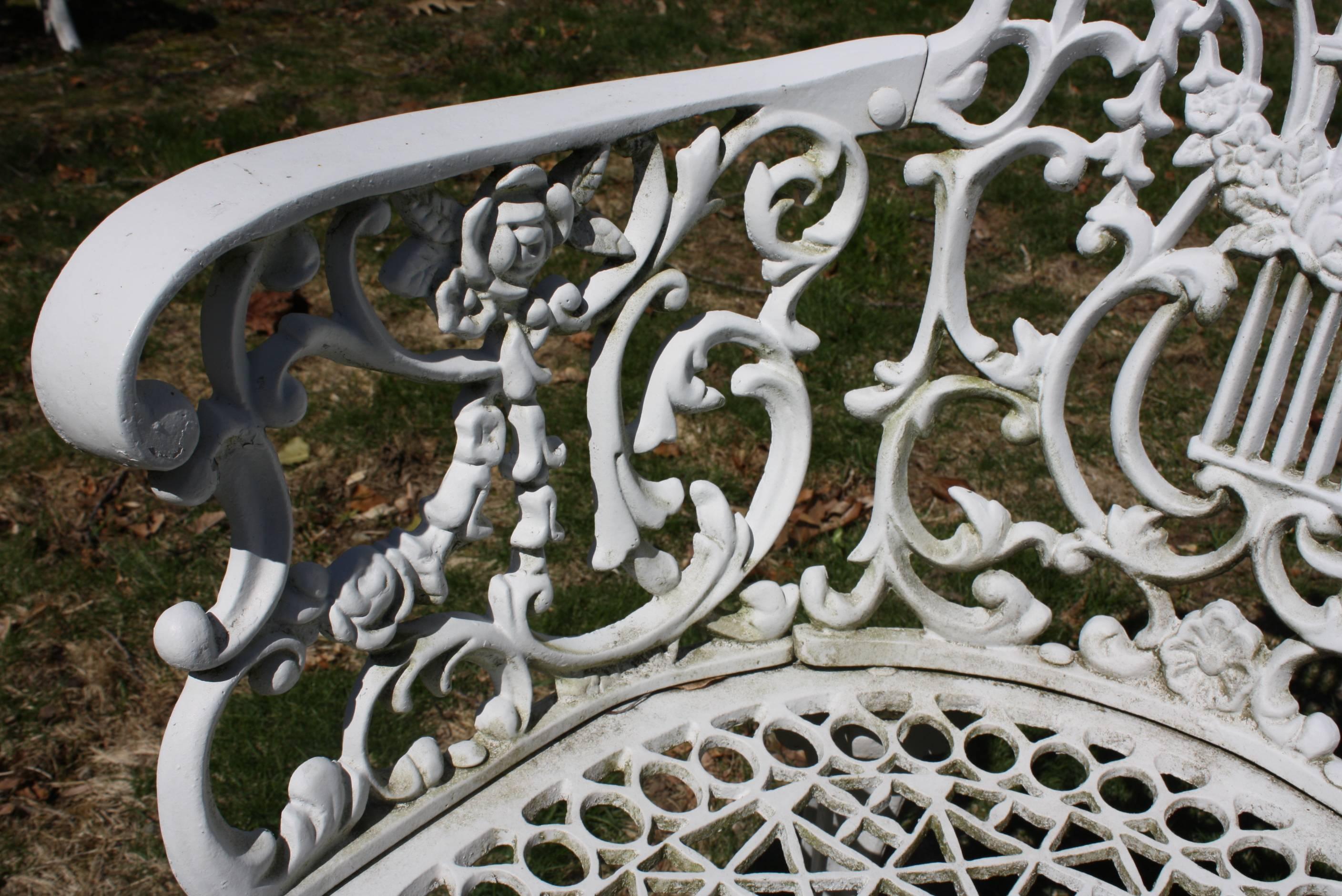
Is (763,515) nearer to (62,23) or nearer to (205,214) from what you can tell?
(205,214)

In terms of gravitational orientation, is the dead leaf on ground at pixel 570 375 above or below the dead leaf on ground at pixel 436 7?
below

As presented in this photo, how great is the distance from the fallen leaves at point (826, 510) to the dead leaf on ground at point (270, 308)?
1.67 m

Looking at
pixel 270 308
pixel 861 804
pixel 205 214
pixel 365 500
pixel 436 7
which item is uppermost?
pixel 436 7

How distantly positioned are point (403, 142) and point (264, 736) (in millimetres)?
1665

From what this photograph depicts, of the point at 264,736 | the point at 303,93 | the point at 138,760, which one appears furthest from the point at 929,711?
the point at 303,93

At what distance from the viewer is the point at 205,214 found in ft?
3.26

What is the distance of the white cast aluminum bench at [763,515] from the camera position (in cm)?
118

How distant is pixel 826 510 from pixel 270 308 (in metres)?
1.85

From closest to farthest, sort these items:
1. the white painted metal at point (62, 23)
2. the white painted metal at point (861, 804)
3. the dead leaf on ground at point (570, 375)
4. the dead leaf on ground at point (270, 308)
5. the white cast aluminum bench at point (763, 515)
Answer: the white cast aluminum bench at point (763, 515) → the white painted metal at point (861, 804) → the dead leaf on ground at point (570, 375) → the dead leaf on ground at point (270, 308) → the white painted metal at point (62, 23)

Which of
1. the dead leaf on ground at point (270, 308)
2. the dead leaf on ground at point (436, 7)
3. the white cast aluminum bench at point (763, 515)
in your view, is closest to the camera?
the white cast aluminum bench at point (763, 515)

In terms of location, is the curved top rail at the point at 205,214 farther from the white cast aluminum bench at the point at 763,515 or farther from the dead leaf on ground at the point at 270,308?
the dead leaf on ground at the point at 270,308

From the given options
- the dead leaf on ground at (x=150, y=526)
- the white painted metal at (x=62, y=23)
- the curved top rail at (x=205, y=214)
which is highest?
the white painted metal at (x=62, y=23)

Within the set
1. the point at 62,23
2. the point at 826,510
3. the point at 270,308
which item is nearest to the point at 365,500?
the point at 270,308

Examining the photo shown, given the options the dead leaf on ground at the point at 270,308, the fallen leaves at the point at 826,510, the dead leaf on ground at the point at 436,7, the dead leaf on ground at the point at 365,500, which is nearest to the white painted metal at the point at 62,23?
the dead leaf on ground at the point at 436,7
